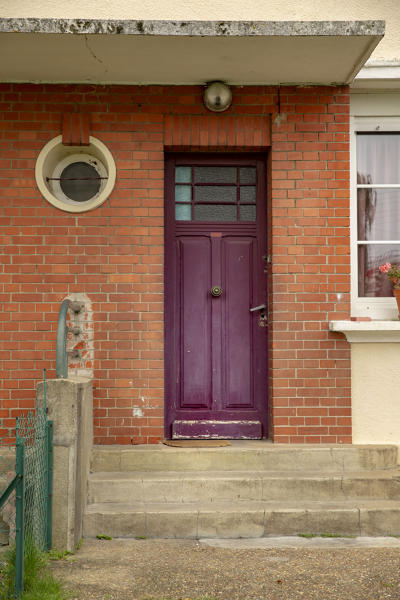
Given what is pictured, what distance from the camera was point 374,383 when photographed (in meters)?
6.06

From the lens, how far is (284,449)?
577 centimetres

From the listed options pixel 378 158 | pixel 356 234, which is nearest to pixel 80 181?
pixel 356 234

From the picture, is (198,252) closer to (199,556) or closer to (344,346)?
(344,346)

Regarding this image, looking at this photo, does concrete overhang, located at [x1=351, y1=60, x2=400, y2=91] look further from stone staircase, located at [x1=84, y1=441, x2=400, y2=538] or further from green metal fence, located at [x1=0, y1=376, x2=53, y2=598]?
green metal fence, located at [x1=0, y1=376, x2=53, y2=598]

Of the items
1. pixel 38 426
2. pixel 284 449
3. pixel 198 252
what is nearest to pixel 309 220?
pixel 198 252

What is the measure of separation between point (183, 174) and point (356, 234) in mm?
1700

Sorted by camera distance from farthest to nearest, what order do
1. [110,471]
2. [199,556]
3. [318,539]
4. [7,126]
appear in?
[7,126] < [110,471] < [318,539] < [199,556]

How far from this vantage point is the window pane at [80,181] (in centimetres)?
629

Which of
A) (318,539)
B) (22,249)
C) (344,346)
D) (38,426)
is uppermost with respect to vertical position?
(22,249)

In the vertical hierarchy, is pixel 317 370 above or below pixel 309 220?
below

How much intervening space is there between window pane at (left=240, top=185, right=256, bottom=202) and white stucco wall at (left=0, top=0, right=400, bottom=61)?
1550mm

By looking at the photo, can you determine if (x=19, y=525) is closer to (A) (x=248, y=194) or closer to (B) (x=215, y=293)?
(B) (x=215, y=293)

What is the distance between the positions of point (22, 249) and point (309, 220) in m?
2.56

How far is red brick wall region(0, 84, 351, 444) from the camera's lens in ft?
19.7
